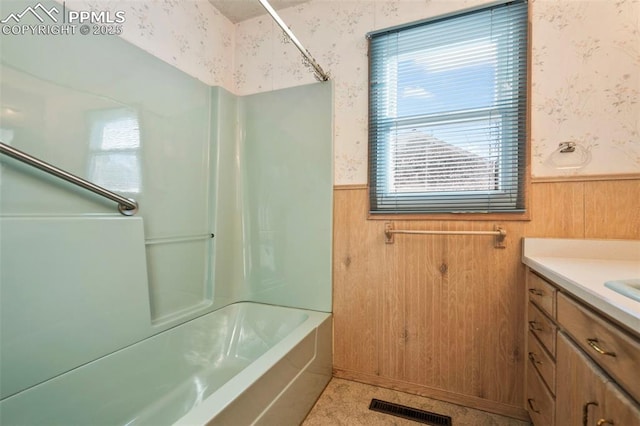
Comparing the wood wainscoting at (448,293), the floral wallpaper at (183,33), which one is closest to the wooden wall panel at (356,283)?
the wood wainscoting at (448,293)

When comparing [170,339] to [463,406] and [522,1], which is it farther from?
[522,1]

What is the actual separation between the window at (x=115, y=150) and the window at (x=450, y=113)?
136 centimetres

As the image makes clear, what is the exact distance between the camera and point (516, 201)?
1.46 meters

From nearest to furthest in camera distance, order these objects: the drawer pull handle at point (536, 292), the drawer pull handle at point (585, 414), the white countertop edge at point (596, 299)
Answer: the white countertop edge at point (596, 299) → the drawer pull handle at point (585, 414) → the drawer pull handle at point (536, 292)

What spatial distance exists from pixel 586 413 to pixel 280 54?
7.94 ft

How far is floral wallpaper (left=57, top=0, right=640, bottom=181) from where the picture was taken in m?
1.30

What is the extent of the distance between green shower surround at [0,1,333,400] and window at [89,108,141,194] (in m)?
0.02

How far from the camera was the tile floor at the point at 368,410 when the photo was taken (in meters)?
1.42

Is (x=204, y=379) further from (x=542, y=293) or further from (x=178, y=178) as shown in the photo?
(x=542, y=293)

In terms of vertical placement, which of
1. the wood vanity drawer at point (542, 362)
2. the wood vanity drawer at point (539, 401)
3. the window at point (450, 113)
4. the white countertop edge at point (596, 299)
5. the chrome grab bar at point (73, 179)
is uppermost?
the window at point (450, 113)

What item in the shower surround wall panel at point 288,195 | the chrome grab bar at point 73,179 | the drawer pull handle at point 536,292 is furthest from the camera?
the shower surround wall panel at point 288,195

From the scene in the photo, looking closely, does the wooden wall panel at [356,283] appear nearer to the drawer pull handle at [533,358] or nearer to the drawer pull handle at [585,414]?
the drawer pull handle at [533,358]

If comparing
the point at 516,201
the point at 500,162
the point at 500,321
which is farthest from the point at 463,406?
the point at 500,162

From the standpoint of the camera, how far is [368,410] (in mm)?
1507
